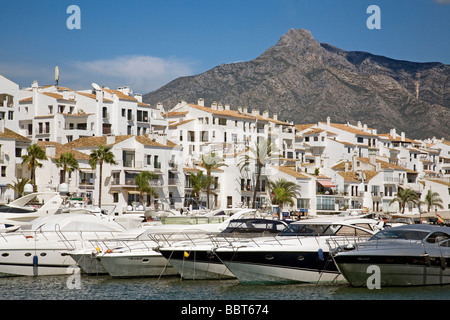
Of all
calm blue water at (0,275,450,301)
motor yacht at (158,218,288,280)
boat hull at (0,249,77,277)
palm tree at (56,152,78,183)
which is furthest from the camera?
palm tree at (56,152,78,183)

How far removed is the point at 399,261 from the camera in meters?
24.4

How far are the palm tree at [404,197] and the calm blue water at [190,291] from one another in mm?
73431

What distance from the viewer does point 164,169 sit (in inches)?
2933

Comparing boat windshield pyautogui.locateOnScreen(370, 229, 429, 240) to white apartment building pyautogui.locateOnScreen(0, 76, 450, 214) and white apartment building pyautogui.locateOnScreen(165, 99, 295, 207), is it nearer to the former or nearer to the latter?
white apartment building pyautogui.locateOnScreen(0, 76, 450, 214)

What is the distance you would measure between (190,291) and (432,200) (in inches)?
3273

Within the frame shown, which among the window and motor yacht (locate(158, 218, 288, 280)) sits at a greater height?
the window

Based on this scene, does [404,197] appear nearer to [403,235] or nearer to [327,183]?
[327,183]

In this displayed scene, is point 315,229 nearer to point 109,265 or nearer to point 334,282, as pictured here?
point 334,282

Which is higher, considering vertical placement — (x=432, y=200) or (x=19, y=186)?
(x=19, y=186)

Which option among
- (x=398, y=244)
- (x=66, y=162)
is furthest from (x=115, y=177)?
(x=398, y=244)

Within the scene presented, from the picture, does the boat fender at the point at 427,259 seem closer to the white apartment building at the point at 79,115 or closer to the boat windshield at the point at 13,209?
the boat windshield at the point at 13,209

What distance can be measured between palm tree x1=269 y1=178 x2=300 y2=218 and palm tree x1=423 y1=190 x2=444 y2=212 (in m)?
27.4

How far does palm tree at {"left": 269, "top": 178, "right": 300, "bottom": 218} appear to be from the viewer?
3196 inches

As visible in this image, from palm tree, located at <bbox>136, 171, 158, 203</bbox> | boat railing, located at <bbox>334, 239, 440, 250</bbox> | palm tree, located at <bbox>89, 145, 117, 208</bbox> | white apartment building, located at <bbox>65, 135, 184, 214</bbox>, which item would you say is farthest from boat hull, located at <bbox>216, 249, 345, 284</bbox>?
palm tree, located at <bbox>136, 171, 158, 203</bbox>
